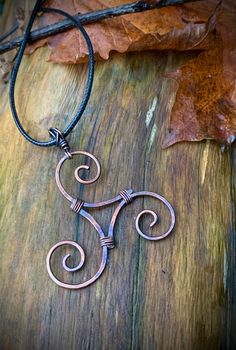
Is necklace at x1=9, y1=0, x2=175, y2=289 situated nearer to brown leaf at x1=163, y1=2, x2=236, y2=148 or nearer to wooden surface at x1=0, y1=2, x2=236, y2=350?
wooden surface at x1=0, y1=2, x2=236, y2=350

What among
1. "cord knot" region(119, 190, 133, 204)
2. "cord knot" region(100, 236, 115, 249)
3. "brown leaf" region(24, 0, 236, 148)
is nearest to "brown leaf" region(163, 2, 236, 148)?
"brown leaf" region(24, 0, 236, 148)

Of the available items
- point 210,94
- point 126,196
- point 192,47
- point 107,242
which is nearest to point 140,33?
point 192,47

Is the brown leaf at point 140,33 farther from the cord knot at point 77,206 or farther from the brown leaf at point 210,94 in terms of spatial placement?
the cord knot at point 77,206

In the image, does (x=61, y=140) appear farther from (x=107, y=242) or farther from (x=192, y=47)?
(x=192, y=47)

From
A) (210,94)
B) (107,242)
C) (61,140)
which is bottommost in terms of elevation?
(107,242)

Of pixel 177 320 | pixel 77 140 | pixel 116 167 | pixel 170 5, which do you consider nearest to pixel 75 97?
pixel 77 140

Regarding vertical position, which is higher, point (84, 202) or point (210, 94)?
point (210, 94)

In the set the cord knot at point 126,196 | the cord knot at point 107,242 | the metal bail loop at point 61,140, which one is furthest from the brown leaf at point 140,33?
the cord knot at point 107,242

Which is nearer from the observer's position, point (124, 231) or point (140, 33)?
point (124, 231)
